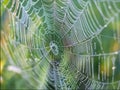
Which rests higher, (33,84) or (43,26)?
(43,26)

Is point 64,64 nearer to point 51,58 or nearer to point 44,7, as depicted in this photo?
point 51,58

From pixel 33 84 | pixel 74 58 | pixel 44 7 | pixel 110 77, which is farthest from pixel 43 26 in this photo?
pixel 33 84

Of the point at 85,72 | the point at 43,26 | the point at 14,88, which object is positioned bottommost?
the point at 14,88

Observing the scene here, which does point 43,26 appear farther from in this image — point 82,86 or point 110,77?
point 110,77

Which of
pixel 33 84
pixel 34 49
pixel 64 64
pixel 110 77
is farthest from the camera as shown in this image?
pixel 33 84

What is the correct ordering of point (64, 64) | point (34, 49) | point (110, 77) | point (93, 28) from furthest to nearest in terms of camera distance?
point (110, 77) → point (34, 49) → point (64, 64) → point (93, 28)

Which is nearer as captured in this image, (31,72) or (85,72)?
(85,72)
